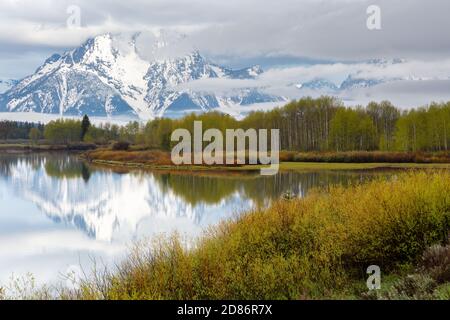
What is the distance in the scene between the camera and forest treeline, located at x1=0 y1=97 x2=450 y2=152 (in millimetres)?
82994

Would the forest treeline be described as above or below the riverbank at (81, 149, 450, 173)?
above

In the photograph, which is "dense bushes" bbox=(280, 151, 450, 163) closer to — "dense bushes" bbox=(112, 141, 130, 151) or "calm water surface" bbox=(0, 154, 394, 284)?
"calm water surface" bbox=(0, 154, 394, 284)

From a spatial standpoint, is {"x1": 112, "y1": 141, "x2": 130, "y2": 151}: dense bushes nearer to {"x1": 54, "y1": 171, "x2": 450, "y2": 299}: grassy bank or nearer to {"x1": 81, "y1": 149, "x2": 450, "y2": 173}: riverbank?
{"x1": 81, "y1": 149, "x2": 450, "y2": 173}: riverbank

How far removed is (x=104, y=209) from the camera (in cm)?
4281

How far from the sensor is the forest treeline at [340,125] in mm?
82994

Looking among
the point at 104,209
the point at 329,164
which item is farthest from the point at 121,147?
the point at 104,209

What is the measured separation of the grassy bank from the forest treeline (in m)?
66.9

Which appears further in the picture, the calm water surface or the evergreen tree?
the evergreen tree

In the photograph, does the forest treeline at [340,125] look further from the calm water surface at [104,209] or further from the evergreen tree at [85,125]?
the calm water surface at [104,209]

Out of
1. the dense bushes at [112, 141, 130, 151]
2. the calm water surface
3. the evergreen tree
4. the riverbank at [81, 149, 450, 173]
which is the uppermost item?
the evergreen tree

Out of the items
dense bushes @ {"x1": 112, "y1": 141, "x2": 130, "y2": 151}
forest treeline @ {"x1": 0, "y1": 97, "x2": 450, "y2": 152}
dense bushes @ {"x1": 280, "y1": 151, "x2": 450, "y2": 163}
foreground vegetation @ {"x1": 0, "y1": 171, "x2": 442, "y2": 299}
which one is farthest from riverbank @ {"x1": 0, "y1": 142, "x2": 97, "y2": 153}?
foreground vegetation @ {"x1": 0, "y1": 171, "x2": 442, "y2": 299}

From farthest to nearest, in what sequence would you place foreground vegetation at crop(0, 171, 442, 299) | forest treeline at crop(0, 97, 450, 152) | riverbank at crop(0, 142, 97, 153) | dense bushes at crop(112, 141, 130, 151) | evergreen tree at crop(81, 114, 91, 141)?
evergreen tree at crop(81, 114, 91, 141) → riverbank at crop(0, 142, 97, 153) → dense bushes at crop(112, 141, 130, 151) → forest treeline at crop(0, 97, 450, 152) → foreground vegetation at crop(0, 171, 442, 299)

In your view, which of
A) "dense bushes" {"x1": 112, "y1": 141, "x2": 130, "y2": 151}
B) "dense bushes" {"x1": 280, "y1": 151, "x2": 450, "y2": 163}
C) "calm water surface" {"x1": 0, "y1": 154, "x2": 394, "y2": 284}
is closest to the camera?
"calm water surface" {"x1": 0, "y1": 154, "x2": 394, "y2": 284}
